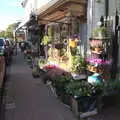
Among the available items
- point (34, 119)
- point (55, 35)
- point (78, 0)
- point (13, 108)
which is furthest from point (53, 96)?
point (55, 35)

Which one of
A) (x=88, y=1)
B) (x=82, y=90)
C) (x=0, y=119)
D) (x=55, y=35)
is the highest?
(x=88, y=1)

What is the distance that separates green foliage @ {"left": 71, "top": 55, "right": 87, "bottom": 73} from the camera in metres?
11.6

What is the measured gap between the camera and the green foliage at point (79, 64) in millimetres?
11595

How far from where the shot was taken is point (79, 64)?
456 inches

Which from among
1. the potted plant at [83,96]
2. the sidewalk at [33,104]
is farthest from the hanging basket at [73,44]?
the potted plant at [83,96]

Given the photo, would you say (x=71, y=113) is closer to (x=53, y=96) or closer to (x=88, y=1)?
(x=53, y=96)

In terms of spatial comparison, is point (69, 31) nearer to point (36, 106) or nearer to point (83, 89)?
point (36, 106)

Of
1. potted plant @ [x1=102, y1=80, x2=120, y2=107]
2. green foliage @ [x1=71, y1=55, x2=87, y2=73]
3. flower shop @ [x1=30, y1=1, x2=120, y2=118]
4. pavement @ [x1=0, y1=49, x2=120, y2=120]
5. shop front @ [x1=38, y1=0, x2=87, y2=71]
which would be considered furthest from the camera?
shop front @ [x1=38, y1=0, x2=87, y2=71]

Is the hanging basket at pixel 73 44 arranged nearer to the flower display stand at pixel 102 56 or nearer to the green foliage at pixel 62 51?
the green foliage at pixel 62 51

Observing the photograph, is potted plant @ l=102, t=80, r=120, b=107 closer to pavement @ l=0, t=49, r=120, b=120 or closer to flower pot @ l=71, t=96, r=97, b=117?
pavement @ l=0, t=49, r=120, b=120

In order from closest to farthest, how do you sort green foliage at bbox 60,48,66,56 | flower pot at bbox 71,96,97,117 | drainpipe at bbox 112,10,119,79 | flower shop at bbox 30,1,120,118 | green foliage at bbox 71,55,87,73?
flower pot at bbox 71,96,97,117
flower shop at bbox 30,1,120,118
drainpipe at bbox 112,10,119,79
green foliage at bbox 71,55,87,73
green foliage at bbox 60,48,66,56

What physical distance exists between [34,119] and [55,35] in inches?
469

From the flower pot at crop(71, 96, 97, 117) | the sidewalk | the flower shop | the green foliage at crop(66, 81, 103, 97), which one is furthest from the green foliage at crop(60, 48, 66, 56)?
the flower pot at crop(71, 96, 97, 117)

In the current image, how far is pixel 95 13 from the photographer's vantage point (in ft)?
36.8
